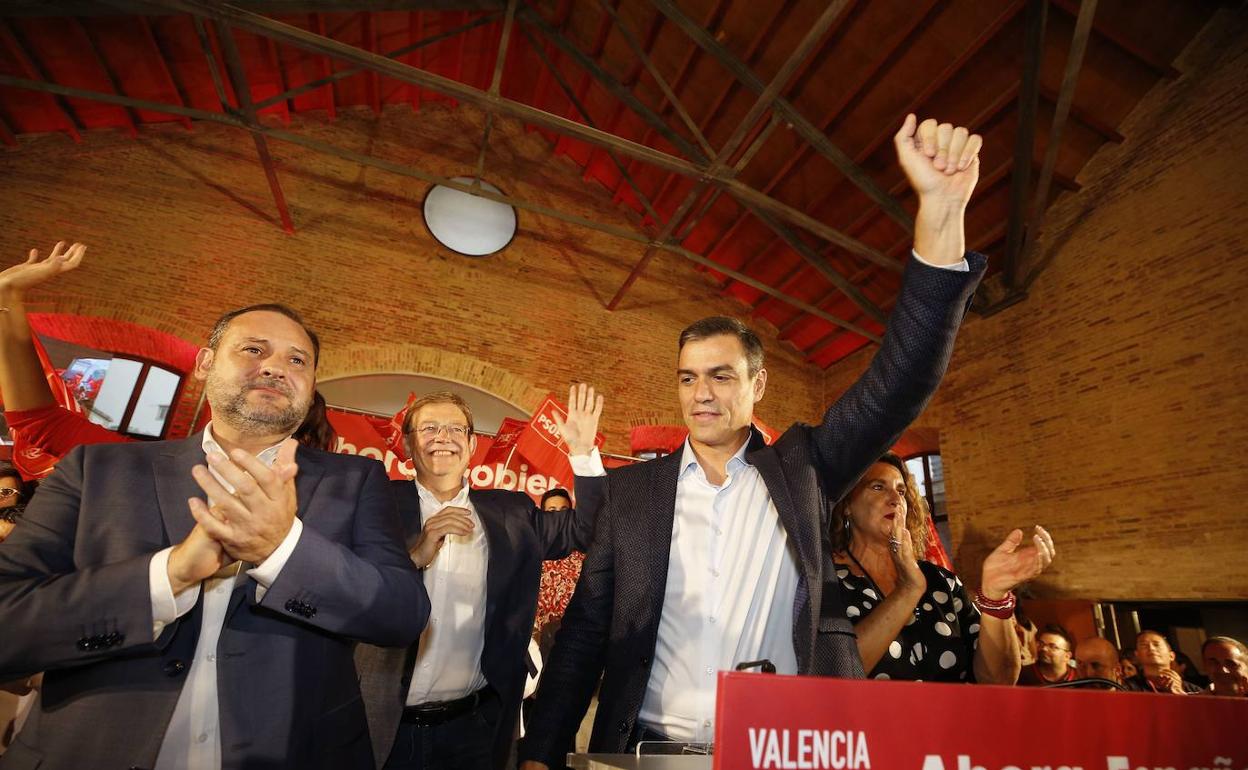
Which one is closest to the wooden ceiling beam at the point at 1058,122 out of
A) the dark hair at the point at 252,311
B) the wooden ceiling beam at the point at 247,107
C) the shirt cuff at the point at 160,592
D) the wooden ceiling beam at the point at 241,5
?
the dark hair at the point at 252,311

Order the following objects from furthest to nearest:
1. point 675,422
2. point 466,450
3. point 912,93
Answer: point 675,422
point 912,93
point 466,450

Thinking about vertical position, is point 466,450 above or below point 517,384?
below

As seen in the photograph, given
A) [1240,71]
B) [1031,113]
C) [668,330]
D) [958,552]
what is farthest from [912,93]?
[958,552]

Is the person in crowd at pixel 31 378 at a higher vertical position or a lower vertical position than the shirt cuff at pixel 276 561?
higher

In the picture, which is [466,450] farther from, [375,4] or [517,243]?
[517,243]

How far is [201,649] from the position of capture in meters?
1.31

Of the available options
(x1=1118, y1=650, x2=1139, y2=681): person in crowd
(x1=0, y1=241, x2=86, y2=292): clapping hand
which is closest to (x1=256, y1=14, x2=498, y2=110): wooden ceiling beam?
(x1=0, y1=241, x2=86, y2=292): clapping hand

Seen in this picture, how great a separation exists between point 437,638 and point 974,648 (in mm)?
1865

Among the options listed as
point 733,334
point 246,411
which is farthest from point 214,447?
point 733,334

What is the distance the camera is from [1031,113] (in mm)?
5582

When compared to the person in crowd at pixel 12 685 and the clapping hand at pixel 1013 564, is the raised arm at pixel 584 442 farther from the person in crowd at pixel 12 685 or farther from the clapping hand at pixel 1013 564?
the person in crowd at pixel 12 685

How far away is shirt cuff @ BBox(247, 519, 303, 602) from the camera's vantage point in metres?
1.20

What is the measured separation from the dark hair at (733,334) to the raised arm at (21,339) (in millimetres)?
2226

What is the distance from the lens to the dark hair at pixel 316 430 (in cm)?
235
